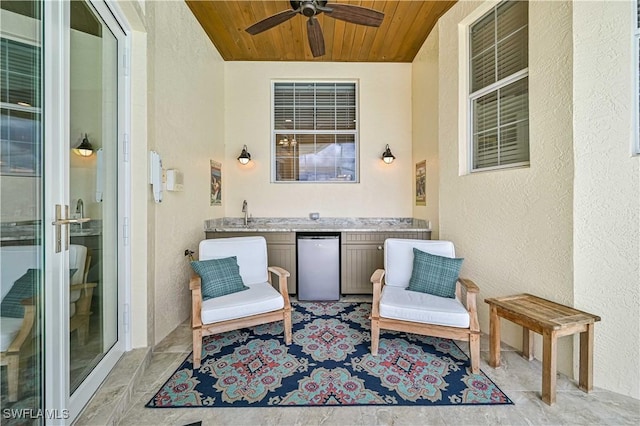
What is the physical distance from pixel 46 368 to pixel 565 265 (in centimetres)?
306

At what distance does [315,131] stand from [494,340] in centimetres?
332

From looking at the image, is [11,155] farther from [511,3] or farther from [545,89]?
[511,3]

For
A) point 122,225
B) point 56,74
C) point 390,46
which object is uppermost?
point 390,46

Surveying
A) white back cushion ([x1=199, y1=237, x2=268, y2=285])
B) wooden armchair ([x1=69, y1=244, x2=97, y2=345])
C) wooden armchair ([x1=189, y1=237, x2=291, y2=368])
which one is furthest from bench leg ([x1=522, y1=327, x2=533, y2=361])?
wooden armchair ([x1=69, y1=244, x2=97, y2=345])

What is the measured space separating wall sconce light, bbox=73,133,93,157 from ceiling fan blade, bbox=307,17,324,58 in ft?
6.34

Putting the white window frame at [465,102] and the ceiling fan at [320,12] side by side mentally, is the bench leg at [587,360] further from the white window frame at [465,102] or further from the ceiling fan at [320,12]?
the ceiling fan at [320,12]

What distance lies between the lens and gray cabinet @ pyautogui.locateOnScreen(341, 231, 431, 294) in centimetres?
329

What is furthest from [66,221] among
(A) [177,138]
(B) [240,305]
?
(A) [177,138]

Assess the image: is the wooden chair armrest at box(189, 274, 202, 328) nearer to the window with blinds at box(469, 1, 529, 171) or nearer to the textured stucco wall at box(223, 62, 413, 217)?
the textured stucco wall at box(223, 62, 413, 217)

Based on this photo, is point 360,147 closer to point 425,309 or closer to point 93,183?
point 425,309

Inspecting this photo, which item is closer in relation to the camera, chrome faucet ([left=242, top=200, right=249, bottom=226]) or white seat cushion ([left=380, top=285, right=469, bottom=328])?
white seat cushion ([left=380, top=285, right=469, bottom=328])

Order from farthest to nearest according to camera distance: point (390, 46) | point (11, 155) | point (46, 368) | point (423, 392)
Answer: point (390, 46)
point (423, 392)
point (46, 368)
point (11, 155)

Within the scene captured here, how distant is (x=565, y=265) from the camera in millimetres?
1834

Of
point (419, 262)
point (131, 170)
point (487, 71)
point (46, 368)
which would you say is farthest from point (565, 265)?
point (131, 170)
